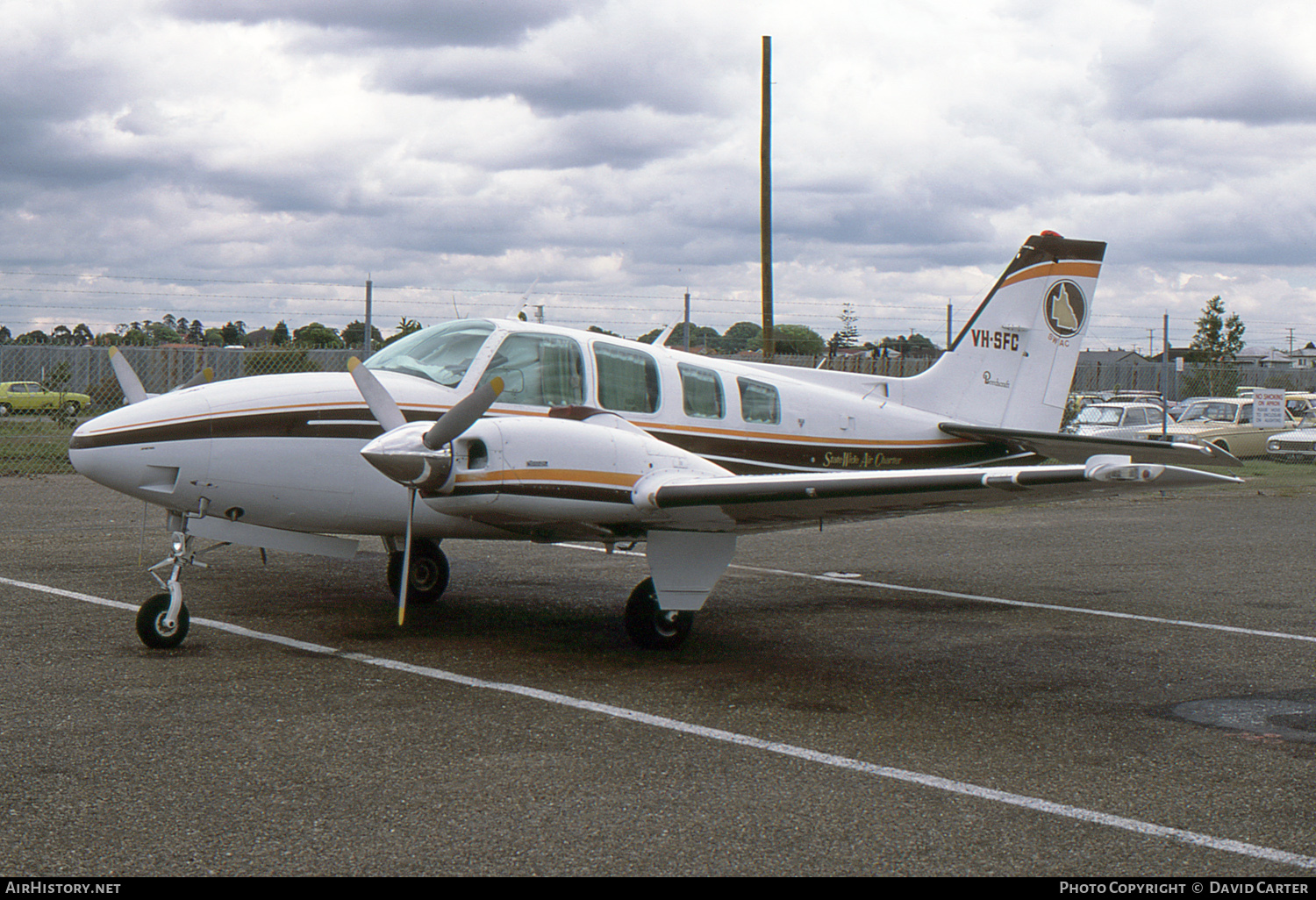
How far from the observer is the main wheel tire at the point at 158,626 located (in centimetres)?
669

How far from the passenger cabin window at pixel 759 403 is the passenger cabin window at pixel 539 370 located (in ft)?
4.92

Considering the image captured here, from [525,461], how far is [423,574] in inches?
117

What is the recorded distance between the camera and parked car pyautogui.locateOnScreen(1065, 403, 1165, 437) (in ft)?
77.8

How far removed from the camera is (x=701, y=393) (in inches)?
333

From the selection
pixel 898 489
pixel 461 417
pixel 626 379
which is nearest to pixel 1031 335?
pixel 626 379

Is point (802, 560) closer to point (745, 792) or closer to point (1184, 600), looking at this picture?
point (1184, 600)

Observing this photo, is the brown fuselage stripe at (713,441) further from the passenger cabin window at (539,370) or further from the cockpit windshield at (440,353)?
the passenger cabin window at (539,370)

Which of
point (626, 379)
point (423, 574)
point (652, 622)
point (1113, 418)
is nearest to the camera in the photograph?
point (652, 622)

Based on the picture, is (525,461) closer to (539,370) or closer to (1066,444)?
(539,370)

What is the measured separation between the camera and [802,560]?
11797mm

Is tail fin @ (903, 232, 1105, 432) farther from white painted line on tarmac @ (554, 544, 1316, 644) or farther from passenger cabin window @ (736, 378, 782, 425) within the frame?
passenger cabin window @ (736, 378, 782, 425)

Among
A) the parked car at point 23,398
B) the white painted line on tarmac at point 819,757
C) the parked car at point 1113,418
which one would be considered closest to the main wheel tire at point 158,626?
the white painted line on tarmac at point 819,757

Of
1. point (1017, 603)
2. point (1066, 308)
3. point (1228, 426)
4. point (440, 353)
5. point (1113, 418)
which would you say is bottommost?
point (1017, 603)

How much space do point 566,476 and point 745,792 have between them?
2.51 m
